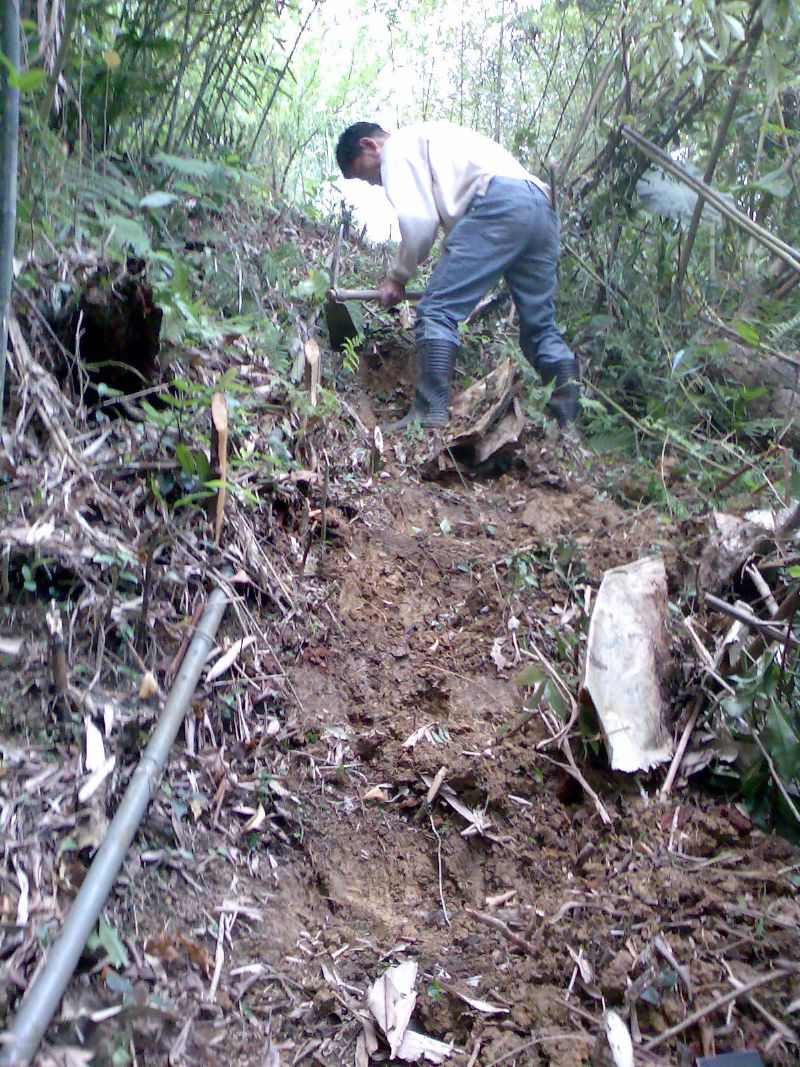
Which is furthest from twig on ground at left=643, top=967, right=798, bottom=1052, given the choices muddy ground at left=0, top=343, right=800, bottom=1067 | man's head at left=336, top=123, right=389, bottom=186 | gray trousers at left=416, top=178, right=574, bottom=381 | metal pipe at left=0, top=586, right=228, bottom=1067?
man's head at left=336, top=123, right=389, bottom=186

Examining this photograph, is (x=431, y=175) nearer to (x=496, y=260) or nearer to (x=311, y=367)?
(x=496, y=260)

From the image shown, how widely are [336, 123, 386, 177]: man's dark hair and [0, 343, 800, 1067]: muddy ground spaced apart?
8.93ft

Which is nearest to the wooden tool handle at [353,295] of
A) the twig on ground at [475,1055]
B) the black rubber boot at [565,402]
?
the black rubber boot at [565,402]

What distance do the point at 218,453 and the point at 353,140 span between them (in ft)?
9.39

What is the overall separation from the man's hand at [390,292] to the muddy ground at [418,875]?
2046 millimetres

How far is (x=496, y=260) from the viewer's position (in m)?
4.52

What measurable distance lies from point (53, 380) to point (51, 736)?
42.6 inches

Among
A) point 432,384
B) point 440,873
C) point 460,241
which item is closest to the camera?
point 440,873

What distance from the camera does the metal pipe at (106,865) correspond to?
60.7 inches

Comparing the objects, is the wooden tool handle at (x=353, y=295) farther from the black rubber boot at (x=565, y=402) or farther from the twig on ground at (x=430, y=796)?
the twig on ground at (x=430, y=796)

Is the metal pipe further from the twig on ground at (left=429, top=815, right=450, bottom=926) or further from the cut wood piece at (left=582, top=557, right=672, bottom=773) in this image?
the cut wood piece at (left=582, top=557, right=672, bottom=773)

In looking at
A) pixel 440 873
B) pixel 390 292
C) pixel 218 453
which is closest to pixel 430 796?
pixel 440 873

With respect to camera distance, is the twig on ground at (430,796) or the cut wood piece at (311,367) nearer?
the twig on ground at (430,796)

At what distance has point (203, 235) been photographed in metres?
3.83
